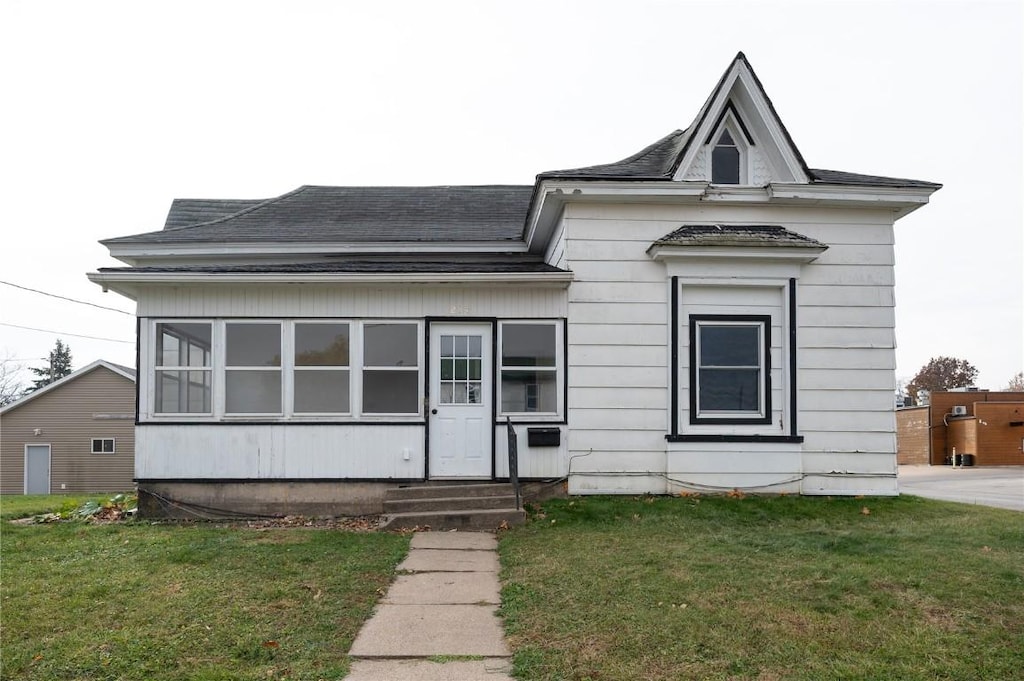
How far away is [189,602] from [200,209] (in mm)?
12946

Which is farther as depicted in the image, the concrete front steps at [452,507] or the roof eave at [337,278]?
the roof eave at [337,278]

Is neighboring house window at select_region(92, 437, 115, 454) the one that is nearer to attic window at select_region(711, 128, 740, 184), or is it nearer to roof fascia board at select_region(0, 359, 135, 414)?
roof fascia board at select_region(0, 359, 135, 414)

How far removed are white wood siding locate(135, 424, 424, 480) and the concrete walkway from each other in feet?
9.32

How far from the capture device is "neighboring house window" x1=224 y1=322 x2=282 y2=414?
11.4m

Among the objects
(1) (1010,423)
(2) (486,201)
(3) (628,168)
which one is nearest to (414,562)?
(3) (628,168)

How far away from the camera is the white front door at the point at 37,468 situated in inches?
1351

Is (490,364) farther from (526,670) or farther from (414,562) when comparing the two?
(526,670)

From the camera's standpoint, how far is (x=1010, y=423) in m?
29.3

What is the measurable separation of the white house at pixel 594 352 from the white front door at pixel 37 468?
91.7 ft

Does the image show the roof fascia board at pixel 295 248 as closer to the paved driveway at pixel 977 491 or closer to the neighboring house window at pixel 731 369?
the neighboring house window at pixel 731 369

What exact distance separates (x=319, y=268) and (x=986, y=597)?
8788mm

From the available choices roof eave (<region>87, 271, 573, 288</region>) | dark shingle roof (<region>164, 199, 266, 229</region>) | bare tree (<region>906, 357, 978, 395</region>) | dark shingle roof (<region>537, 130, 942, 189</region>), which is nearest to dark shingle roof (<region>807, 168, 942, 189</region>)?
dark shingle roof (<region>537, 130, 942, 189</region>)

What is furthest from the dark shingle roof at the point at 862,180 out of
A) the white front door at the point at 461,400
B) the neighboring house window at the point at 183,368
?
the neighboring house window at the point at 183,368

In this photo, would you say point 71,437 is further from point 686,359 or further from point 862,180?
point 862,180
